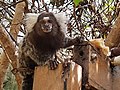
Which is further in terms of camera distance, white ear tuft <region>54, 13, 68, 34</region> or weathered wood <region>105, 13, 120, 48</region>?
white ear tuft <region>54, 13, 68, 34</region>

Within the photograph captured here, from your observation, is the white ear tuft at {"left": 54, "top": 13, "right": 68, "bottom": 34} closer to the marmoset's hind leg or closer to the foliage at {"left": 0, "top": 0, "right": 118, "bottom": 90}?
the foliage at {"left": 0, "top": 0, "right": 118, "bottom": 90}

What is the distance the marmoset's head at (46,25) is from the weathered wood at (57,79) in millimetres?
1299

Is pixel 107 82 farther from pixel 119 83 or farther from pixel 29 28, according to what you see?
pixel 29 28

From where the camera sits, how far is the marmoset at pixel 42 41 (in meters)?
2.77

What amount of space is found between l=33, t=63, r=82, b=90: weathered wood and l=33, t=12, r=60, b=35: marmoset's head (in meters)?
1.30

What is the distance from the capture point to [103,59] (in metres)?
1.70

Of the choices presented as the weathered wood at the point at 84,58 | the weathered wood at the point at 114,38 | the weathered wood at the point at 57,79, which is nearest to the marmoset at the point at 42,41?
the weathered wood at the point at 114,38

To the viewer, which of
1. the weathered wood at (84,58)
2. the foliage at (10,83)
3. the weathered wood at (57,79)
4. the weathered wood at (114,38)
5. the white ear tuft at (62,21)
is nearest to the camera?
the weathered wood at (57,79)

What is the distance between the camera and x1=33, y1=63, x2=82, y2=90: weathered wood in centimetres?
137

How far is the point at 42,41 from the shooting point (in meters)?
2.89

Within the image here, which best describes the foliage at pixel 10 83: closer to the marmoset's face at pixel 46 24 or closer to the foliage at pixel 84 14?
the foliage at pixel 84 14

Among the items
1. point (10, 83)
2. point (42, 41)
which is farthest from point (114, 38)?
point (10, 83)

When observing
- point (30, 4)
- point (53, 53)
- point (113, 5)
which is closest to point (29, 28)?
point (53, 53)

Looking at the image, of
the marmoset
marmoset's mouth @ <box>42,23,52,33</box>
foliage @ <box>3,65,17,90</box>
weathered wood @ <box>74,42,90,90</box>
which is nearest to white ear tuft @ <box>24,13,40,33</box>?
the marmoset
